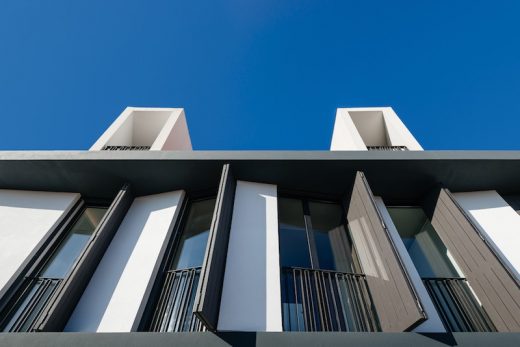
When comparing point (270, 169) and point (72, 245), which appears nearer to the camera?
point (72, 245)

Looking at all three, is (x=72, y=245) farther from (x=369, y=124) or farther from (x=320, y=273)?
(x=369, y=124)

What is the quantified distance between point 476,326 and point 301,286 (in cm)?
301

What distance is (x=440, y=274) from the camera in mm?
5797

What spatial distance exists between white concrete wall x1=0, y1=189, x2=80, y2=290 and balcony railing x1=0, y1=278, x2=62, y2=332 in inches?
14.5

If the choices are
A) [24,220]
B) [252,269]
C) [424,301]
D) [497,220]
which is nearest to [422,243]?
[497,220]

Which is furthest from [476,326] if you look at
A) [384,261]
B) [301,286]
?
[301,286]

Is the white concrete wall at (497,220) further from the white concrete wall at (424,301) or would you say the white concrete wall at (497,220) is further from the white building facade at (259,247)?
the white concrete wall at (424,301)

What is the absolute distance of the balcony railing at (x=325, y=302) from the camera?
4414 mm

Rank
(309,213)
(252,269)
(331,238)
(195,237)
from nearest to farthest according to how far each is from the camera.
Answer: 1. (252,269)
2. (195,237)
3. (331,238)
4. (309,213)

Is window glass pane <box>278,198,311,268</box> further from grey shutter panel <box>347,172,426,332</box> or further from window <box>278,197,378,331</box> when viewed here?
grey shutter panel <box>347,172,426,332</box>

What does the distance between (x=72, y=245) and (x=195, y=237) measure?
2.73 m

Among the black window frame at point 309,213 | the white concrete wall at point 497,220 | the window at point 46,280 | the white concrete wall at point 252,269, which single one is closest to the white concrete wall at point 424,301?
the black window frame at point 309,213

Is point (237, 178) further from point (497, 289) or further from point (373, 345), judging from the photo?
point (497, 289)

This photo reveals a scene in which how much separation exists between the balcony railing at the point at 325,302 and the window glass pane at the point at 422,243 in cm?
180
